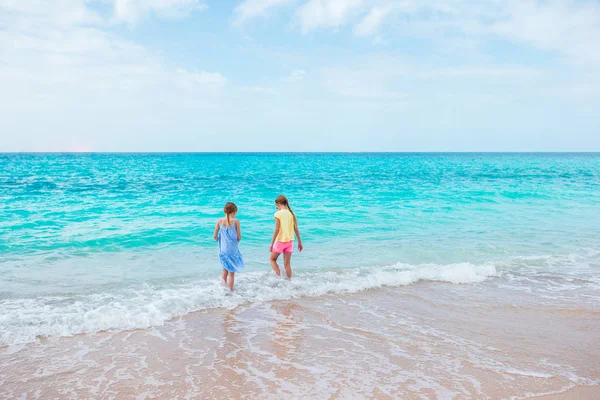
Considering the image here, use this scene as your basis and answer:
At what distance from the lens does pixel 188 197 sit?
2062 centimetres

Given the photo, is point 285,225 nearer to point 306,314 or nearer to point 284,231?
point 284,231

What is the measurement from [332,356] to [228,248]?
2939mm

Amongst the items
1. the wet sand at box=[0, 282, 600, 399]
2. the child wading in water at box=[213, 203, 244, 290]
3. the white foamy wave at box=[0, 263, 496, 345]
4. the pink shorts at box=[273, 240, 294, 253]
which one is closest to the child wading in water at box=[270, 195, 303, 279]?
the pink shorts at box=[273, 240, 294, 253]

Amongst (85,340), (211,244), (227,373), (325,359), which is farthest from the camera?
(211,244)

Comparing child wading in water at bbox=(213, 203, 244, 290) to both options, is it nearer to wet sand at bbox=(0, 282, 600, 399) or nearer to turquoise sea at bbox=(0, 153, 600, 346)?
turquoise sea at bbox=(0, 153, 600, 346)

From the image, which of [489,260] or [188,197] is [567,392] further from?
[188,197]

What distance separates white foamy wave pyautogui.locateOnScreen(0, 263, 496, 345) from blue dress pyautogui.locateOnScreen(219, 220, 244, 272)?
1.23 feet

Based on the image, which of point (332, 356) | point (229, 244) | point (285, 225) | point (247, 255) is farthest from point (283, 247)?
point (332, 356)

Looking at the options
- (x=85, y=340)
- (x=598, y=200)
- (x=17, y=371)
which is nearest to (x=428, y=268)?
(x=85, y=340)

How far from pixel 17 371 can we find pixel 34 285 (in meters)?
3.34

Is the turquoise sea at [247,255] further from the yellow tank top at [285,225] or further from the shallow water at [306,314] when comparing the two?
the yellow tank top at [285,225]

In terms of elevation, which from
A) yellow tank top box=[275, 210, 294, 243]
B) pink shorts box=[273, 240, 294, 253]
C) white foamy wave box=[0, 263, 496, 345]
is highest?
yellow tank top box=[275, 210, 294, 243]

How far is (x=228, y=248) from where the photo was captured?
6832 millimetres

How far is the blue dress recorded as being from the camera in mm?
6828
